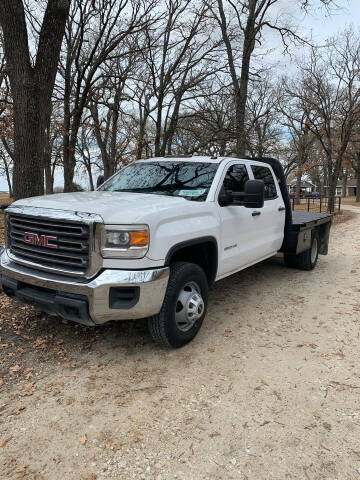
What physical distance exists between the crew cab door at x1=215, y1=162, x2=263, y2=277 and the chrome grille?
68.1 inches

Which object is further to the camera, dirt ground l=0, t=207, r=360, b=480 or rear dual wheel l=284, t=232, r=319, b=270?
rear dual wheel l=284, t=232, r=319, b=270

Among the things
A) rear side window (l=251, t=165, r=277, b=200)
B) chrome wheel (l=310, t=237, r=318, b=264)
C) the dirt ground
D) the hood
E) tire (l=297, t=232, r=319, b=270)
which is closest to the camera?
the dirt ground

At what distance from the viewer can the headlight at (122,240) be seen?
3018 millimetres

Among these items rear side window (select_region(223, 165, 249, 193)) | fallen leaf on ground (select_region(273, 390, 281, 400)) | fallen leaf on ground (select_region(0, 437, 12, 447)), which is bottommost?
fallen leaf on ground (select_region(0, 437, 12, 447))

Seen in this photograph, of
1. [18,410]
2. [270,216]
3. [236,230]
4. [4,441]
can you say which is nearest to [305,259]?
[270,216]

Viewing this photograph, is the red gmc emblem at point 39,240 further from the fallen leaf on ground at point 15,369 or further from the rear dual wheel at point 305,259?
the rear dual wheel at point 305,259

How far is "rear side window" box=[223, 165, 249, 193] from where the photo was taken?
452cm

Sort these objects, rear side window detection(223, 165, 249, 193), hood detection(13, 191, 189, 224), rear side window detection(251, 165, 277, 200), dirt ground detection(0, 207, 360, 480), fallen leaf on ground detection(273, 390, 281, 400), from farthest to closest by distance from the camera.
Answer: rear side window detection(251, 165, 277, 200), rear side window detection(223, 165, 249, 193), hood detection(13, 191, 189, 224), fallen leaf on ground detection(273, 390, 281, 400), dirt ground detection(0, 207, 360, 480)

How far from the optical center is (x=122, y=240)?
3039 millimetres

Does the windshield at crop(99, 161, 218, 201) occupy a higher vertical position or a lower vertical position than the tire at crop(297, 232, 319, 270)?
higher

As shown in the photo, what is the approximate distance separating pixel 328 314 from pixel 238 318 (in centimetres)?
128

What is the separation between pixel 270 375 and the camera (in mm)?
3258

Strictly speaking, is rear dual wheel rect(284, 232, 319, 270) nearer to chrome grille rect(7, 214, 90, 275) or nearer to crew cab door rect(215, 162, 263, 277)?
crew cab door rect(215, 162, 263, 277)

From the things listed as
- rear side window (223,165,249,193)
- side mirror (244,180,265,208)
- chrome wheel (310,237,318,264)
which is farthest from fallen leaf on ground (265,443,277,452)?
chrome wheel (310,237,318,264)
